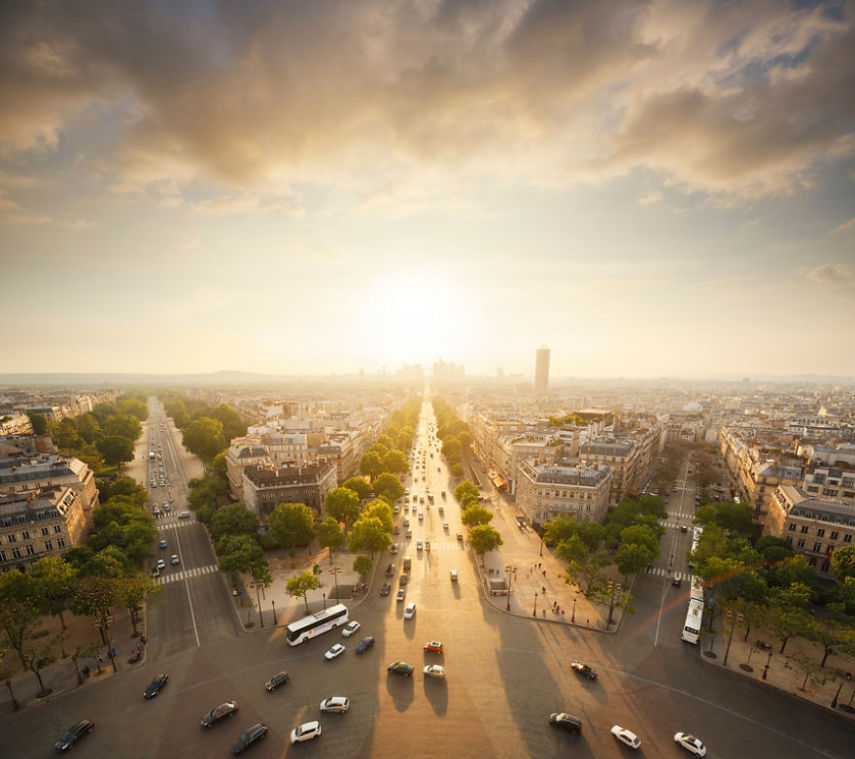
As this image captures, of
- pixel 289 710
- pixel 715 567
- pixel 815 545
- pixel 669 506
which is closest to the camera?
pixel 289 710

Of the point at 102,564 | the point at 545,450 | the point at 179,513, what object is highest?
the point at 545,450

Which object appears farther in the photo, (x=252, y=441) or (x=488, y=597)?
(x=252, y=441)

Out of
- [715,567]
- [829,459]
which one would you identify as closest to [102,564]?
[715,567]

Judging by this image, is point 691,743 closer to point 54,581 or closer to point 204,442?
point 54,581

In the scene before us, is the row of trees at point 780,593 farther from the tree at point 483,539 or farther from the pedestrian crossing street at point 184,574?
the pedestrian crossing street at point 184,574

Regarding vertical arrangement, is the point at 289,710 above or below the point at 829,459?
below

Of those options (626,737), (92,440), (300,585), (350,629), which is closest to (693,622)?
(626,737)

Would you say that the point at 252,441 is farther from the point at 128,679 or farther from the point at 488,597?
the point at 488,597

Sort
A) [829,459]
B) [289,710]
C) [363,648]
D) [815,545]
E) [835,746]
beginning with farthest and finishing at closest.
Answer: [829,459] < [815,545] < [363,648] < [289,710] < [835,746]
